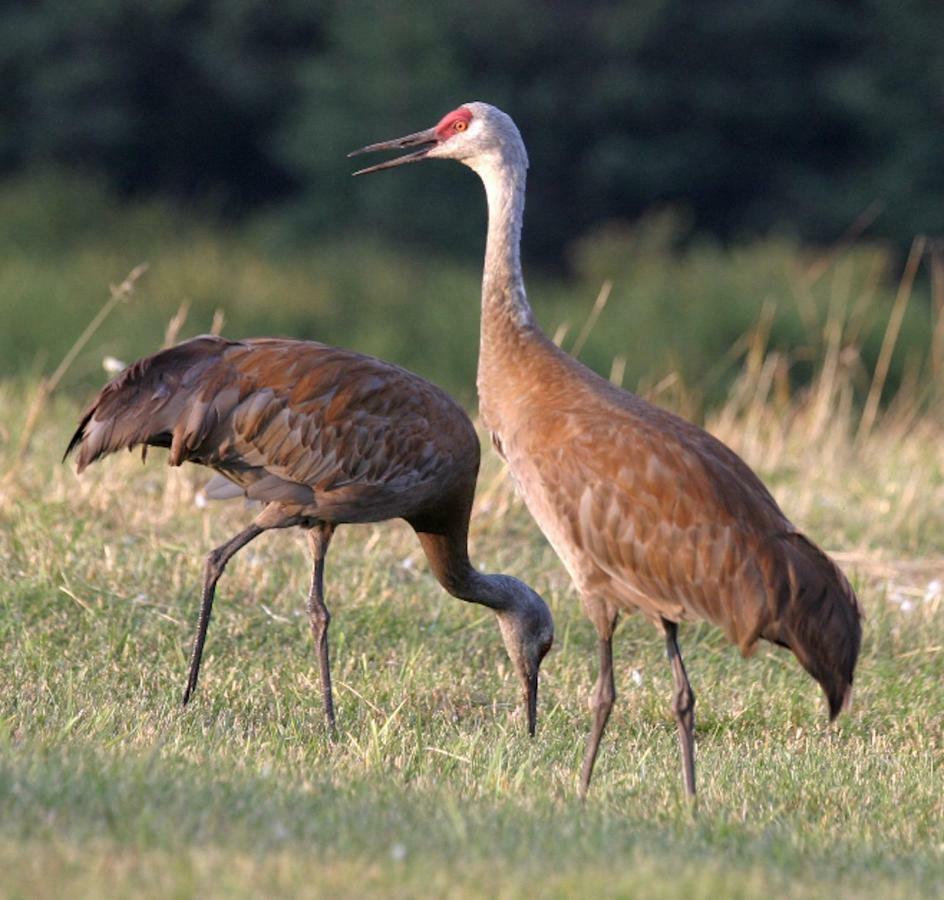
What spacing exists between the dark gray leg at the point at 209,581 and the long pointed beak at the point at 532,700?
41.5 inches

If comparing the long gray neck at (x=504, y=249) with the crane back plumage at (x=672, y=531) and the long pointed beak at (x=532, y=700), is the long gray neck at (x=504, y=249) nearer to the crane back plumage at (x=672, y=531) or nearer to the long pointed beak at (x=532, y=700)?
the crane back plumage at (x=672, y=531)

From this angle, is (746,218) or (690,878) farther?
(746,218)

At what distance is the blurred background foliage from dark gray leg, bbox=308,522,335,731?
46.1 ft

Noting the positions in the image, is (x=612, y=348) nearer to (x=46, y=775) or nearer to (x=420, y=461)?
(x=420, y=461)

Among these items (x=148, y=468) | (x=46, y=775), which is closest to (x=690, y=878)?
(x=46, y=775)

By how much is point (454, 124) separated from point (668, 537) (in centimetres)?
182

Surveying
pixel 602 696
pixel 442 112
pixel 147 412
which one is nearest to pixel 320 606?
pixel 147 412

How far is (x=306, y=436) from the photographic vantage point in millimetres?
6207

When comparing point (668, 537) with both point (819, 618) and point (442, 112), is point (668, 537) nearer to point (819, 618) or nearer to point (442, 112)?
point (819, 618)

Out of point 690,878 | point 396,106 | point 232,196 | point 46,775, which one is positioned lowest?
point 232,196

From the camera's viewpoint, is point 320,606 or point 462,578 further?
point 462,578

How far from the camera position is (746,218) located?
90.4 feet

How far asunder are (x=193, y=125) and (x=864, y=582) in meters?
20.7

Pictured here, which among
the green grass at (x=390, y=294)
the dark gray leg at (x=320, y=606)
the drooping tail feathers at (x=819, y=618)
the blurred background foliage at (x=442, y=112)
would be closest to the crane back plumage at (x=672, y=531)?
the drooping tail feathers at (x=819, y=618)
